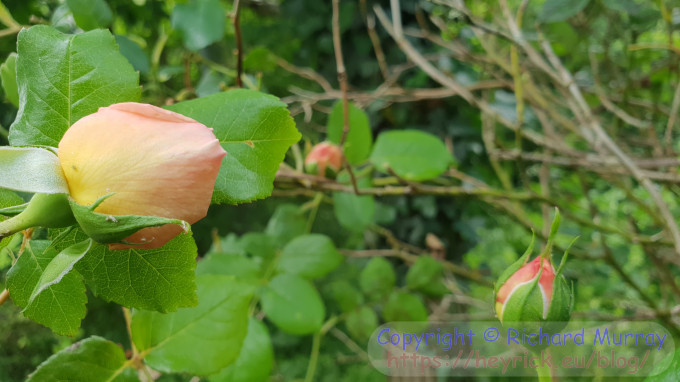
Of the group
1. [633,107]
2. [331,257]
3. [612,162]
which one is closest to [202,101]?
[331,257]

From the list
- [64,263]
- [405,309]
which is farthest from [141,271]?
[405,309]

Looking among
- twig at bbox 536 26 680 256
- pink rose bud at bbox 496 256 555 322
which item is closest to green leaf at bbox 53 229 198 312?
pink rose bud at bbox 496 256 555 322

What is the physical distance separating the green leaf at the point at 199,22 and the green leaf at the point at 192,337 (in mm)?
328

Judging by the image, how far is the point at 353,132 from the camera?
642 mm

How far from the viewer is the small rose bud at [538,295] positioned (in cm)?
26

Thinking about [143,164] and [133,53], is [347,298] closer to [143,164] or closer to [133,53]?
[133,53]

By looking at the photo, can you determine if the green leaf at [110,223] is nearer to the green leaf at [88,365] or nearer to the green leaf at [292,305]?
the green leaf at [88,365]

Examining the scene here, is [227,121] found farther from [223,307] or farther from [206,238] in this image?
[206,238]

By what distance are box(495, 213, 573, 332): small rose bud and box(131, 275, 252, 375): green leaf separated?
0.18 meters

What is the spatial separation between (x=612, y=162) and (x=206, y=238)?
5.00 ft

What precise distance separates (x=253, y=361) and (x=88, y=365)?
0.20m

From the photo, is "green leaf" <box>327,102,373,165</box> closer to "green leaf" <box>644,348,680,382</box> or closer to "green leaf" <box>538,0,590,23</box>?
"green leaf" <box>538,0,590,23</box>

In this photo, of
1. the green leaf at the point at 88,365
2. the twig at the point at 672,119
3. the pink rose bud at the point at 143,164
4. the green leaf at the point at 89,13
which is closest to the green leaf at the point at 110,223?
the pink rose bud at the point at 143,164

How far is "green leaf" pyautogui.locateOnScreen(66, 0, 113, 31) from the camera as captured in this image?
0.39 metres
